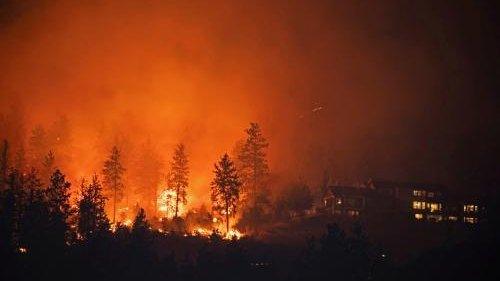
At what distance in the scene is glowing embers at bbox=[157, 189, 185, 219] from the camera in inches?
3889

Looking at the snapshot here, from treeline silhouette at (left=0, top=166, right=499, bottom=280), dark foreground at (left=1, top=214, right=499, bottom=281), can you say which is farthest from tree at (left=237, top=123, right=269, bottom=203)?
treeline silhouette at (left=0, top=166, right=499, bottom=280)

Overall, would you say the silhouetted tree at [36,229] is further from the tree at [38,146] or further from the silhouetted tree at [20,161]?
the tree at [38,146]

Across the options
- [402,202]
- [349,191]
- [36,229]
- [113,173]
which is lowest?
[36,229]

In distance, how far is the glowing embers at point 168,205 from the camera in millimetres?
98781

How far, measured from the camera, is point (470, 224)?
101250mm

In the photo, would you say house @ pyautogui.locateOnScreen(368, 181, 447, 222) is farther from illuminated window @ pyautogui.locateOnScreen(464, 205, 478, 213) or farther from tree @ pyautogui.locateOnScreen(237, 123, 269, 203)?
tree @ pyautogui.locateOnScreen(237, 123, 269, 203)

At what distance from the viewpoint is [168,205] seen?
3856 inches

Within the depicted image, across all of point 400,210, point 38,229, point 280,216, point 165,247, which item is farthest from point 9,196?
point 400,210

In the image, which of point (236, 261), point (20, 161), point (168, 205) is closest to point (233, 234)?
point (168, 205)

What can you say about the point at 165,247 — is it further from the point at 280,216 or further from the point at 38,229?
the point at 280,216

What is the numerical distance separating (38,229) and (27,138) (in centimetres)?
8585

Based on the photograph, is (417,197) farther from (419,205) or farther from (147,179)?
(147,179)

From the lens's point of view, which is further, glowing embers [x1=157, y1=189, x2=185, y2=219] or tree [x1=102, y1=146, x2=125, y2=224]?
glowing embers [x1=157, y1=189, x2=185, y2=219]

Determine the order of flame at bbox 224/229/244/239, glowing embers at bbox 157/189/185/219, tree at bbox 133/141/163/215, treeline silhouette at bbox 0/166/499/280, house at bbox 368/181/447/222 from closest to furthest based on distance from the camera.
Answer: treeline silhouette at bbox 0/166/499/280 → flame at bbox 224/229/244/239 → glowing embers at bbox 157/189/185/219 → tree at bbox 133/141/163/215 → house at bbox 368/181/447/222
